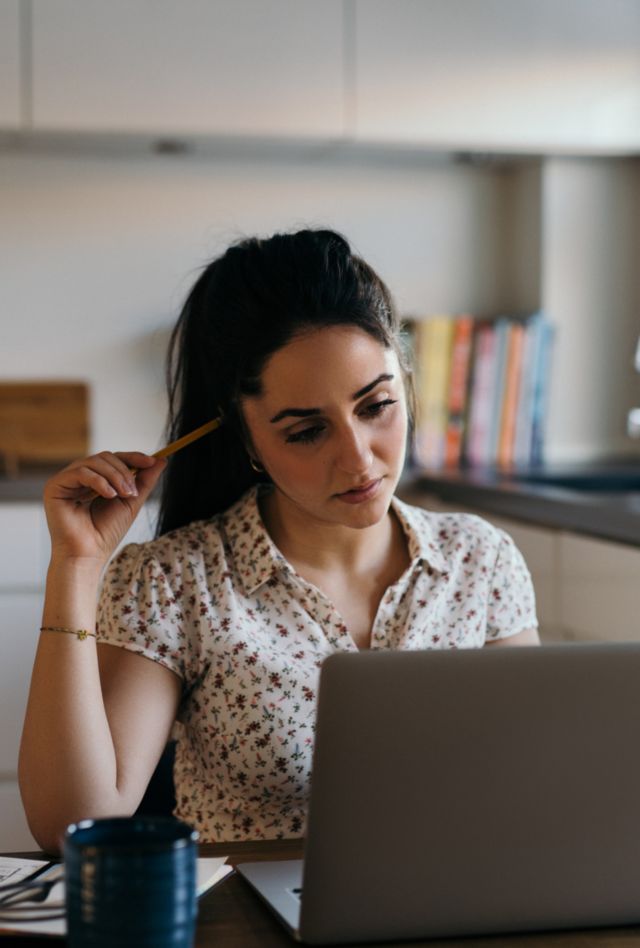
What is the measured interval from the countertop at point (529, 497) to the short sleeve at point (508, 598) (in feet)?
2.23

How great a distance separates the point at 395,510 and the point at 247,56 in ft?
5.64

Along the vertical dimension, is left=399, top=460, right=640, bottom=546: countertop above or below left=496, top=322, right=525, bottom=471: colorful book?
below

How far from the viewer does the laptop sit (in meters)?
0.82

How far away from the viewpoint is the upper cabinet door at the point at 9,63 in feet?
9.22

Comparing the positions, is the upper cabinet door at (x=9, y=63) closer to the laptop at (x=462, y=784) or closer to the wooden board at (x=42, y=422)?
the wooden board at (x=42, y=422)

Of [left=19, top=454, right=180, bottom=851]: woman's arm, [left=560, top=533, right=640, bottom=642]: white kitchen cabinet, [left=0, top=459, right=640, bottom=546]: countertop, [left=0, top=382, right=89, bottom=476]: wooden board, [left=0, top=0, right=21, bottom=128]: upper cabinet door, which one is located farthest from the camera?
[left=0, top=382, right=89, bottom=476]: wooden board

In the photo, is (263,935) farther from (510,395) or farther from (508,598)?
(510,395)

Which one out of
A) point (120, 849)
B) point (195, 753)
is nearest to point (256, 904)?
point (120, 849)

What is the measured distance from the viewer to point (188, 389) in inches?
60.9

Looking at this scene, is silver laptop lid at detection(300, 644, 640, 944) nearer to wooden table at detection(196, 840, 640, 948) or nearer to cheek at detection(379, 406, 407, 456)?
wooden table at detection(196, 840, 640, 948)

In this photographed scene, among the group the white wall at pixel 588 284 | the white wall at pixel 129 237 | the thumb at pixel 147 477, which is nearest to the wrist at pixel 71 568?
the thumb at pixel 147 477

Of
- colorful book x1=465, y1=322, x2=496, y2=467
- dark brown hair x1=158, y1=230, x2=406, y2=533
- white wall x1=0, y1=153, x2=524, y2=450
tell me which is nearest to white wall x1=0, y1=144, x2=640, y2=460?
white wall x1=0, y1=153, x2=524, y2=450

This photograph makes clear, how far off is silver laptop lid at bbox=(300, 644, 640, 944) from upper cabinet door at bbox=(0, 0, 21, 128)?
230 centimetres

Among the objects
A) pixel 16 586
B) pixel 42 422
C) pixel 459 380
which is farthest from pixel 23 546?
pixel 459 380
